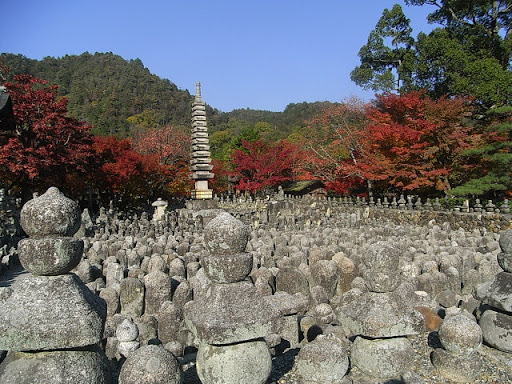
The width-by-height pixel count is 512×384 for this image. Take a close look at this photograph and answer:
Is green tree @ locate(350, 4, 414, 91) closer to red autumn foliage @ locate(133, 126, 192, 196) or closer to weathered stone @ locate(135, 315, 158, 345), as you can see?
red autumn foliage @ locate(133, 126, 192, 196)

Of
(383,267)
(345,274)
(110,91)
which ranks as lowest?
(345,274)

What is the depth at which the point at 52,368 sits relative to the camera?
2691 mm

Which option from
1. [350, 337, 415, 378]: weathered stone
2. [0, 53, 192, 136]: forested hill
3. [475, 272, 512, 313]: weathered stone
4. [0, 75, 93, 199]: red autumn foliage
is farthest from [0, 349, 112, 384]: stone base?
[0, 53, 192, 136]: forested hill

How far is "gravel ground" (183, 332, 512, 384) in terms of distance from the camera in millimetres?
3854

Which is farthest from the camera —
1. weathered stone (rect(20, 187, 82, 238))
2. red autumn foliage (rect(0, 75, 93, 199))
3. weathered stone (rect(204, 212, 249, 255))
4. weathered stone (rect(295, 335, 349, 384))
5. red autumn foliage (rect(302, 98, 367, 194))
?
red autumn foliage (rect(302, 98, 367, 194))

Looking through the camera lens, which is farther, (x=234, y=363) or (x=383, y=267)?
(x=383, y=267)

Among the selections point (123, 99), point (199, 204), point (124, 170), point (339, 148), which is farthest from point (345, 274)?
point (123, 99)

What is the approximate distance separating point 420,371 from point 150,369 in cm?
277

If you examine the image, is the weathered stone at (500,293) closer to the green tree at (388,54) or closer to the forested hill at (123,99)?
the green tree at (388,54)

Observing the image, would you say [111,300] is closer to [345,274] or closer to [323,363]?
[323,363]

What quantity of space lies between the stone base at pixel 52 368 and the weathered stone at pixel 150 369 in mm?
207

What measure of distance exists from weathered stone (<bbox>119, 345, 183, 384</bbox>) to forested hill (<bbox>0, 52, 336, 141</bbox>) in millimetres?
42759

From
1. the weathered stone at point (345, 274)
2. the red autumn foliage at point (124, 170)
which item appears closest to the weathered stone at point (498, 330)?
the weathered stone at point (345, 274)

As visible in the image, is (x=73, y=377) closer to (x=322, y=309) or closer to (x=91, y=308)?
(x=91, y=308)
